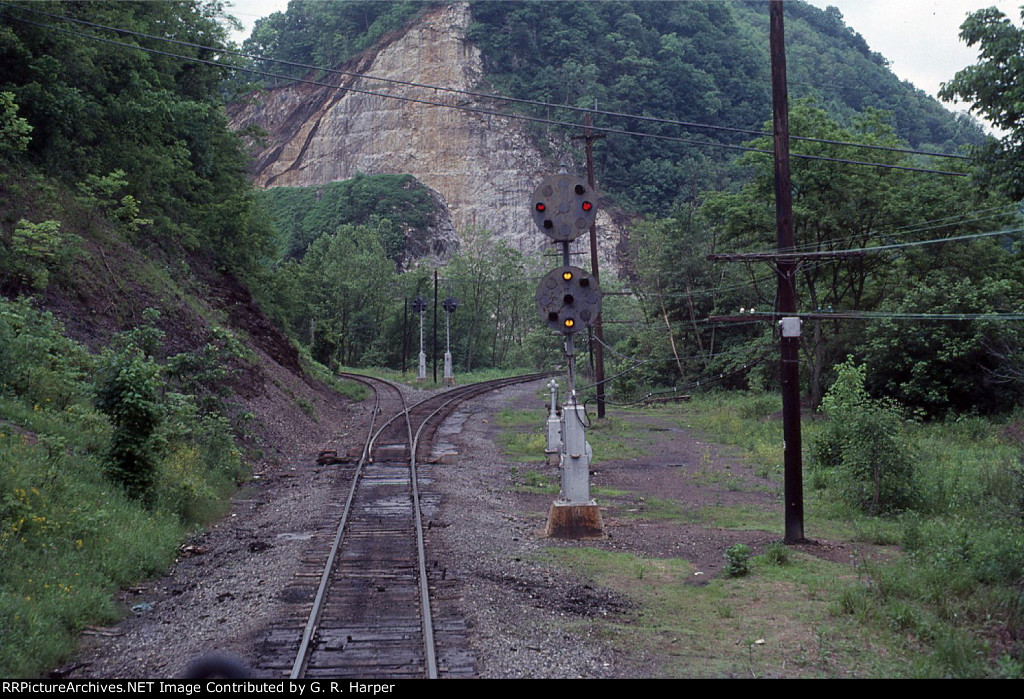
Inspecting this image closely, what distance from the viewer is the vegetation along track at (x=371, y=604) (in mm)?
6980

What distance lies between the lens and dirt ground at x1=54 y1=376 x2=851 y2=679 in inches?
289

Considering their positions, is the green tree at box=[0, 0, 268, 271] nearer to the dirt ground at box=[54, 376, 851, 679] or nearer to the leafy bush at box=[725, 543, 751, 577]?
the dirt ground at box=[54, 376, 851, 679]

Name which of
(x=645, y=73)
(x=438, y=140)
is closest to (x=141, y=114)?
(x=438, y=140)

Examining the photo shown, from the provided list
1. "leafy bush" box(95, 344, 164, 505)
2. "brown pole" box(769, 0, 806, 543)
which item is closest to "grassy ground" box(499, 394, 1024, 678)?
"brown pole" box(769, 0, 806, 543)

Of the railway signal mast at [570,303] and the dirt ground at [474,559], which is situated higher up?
the railway signal mast at [570,303]

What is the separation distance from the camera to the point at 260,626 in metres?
8.02

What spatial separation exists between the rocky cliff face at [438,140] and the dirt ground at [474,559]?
264 feet

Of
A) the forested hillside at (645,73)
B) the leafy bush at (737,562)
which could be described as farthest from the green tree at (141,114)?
the forested hillside at (645,73)

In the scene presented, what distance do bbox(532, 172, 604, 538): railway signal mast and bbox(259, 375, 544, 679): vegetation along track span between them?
2.23m

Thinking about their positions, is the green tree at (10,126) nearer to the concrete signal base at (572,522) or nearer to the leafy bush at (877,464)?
the concrete signal base at (572,522)

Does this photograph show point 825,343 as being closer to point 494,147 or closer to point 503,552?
point 503,552

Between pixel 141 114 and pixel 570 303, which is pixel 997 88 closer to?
pixel 570 303

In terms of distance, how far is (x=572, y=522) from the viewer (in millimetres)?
12539

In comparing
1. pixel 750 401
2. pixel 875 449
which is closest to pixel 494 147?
pixel 750 401
